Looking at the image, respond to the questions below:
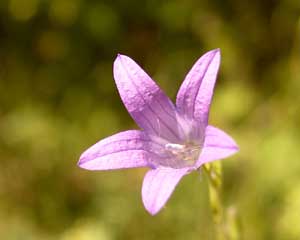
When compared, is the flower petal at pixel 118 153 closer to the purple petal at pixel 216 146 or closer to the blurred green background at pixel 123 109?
the purple petal at pixel 216 146

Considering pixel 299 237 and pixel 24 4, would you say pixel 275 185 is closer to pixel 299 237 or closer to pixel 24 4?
pixel 299 237

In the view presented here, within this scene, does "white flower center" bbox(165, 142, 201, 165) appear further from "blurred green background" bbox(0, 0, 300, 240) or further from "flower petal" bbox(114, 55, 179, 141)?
"blurred green background" bbox(0, 0, 300, 240)

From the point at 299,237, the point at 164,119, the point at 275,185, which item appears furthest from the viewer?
the point at 275,185

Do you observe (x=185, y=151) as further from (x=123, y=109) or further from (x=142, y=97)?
(x=123, y=109)

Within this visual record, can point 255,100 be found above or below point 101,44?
below

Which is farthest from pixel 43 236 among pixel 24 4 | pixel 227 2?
pixel 227 2

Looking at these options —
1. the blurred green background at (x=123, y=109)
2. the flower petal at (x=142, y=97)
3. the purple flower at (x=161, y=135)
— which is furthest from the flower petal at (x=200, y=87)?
the blurred green background at (x=123, y=109)

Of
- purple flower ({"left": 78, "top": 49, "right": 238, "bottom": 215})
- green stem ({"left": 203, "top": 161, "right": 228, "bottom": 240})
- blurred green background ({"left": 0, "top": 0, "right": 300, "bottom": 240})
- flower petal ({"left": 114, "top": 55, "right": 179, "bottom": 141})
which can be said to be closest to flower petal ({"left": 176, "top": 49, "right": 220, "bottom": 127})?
purple flower ({"left": 78, "top": 49, "right": 238, "bottom": 215})
